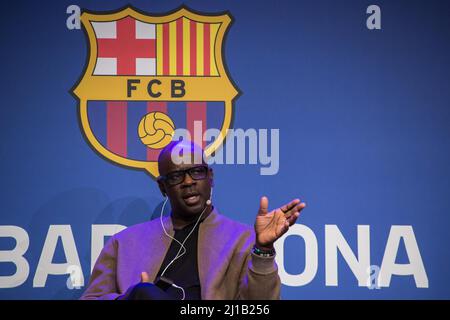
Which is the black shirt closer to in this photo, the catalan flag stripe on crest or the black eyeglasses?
the black eyeglasses

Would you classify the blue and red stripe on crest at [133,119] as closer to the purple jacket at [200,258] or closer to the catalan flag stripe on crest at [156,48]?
the catalan flag stripe on crest at [156,48]

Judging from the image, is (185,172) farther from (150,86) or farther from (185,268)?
(150,86)

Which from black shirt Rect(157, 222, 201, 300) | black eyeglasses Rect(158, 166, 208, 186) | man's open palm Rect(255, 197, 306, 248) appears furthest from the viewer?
black eyeglasses Rect(158, 166, 208, 186)

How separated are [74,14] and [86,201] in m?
1.03

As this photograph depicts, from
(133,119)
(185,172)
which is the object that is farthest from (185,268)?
(133,119)

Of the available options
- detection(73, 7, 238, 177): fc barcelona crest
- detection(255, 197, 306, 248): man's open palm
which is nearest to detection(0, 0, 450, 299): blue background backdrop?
detection(73, 7, 238, 177): fc barcelona crest

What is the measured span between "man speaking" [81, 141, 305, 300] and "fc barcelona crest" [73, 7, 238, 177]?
17.1 inches

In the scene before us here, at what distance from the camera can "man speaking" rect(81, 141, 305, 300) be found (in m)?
2.73

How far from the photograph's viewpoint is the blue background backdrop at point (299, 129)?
3330mm

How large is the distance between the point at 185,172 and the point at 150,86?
722 millimetres

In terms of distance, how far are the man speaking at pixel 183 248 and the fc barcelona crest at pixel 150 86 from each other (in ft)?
1.43

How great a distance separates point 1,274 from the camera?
334cm

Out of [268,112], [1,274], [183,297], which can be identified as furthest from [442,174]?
[1,274]

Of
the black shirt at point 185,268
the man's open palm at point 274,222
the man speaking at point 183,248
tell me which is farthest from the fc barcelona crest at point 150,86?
the man's open palm at point 274,222
